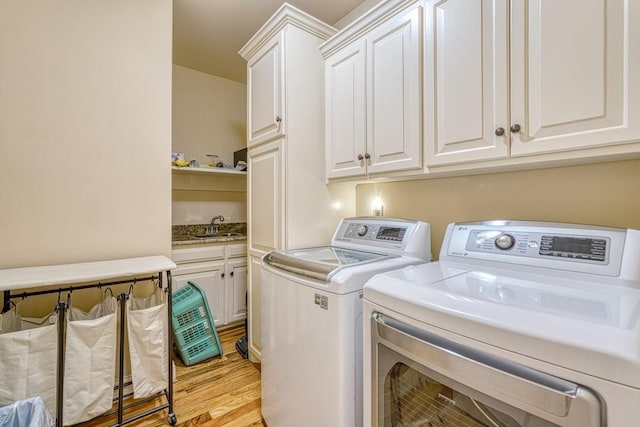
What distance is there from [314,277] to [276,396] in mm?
707

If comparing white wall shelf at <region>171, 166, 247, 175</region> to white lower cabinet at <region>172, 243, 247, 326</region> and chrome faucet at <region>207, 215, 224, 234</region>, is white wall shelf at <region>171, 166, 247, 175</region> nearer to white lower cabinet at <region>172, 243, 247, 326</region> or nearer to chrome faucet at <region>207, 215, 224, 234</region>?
chrome faucet at <region>207, 215, 224, 234</region>

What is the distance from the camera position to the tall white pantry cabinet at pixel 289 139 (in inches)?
71.9

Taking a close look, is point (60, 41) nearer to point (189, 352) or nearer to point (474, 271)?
point (189, 352)

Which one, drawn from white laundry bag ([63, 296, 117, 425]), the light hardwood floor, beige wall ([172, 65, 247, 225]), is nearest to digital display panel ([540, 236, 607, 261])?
the light hardwood floor

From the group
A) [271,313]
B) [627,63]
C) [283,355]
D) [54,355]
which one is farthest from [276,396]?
[627,63]

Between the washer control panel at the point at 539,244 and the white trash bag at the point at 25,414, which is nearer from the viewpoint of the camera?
the washer control panel at the point at 539,244

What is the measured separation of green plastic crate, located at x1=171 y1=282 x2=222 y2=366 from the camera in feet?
7.05

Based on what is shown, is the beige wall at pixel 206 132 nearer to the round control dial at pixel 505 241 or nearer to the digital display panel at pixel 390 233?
the digital display panel at pixel 390 233

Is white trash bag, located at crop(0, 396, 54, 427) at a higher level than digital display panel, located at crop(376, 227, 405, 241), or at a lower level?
lower

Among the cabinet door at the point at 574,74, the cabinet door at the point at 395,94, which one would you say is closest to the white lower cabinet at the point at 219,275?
the cabinet door at the point at 395,94

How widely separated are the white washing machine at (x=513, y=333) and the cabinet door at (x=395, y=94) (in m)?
0.56

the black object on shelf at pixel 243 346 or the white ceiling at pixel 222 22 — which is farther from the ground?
the white ceiling at pixel 222 22

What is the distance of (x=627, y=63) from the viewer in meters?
0.85

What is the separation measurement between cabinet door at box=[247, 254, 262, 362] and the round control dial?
150 cm
